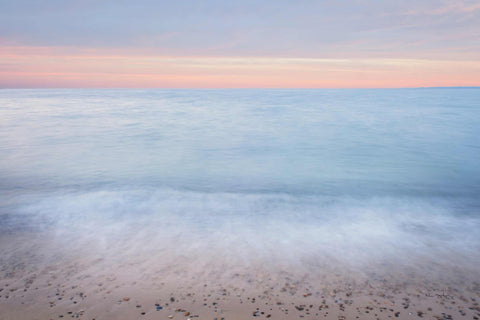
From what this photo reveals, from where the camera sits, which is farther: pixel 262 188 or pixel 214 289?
pixel 262 188

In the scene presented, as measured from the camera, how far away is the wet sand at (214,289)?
371cm

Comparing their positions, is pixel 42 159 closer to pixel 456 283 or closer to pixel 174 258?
pixel 174 258

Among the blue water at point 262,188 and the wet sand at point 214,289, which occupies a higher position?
the wet sand at point 214,289

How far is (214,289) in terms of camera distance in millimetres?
4133

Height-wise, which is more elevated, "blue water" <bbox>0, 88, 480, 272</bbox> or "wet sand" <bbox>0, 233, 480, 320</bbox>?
"wet sand" <bbox>0, 233, 480, 320</bbox>

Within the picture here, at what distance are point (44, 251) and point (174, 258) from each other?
2.04m

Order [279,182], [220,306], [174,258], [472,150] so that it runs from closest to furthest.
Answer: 1. [220,306]
2. [174,258]
3. [279,182]
4. [472,150]

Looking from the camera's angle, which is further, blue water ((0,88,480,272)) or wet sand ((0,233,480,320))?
blue water ((0,88,480,272))

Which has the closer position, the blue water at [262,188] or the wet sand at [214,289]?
the wet sand at [214,289]

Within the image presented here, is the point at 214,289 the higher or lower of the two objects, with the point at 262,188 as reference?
higher

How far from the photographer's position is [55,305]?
381 cm

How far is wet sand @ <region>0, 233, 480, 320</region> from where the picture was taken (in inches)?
146

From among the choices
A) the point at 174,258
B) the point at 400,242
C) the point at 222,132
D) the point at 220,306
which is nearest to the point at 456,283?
the point at 400,242

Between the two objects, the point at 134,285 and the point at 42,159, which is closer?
the point at 134,285
